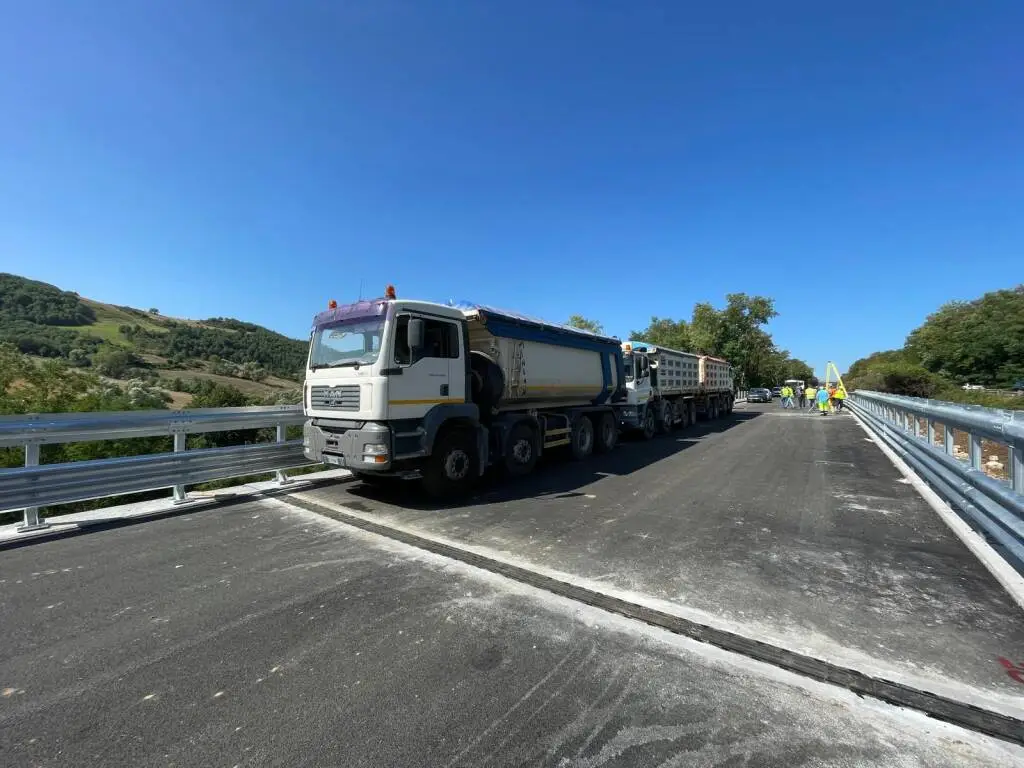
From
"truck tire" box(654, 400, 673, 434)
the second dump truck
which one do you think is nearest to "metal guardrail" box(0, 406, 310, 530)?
the second dump truck

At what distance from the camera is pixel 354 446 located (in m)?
6.53

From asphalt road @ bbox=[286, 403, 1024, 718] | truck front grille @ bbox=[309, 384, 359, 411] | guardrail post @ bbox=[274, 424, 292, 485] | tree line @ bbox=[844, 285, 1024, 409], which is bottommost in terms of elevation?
asphalt road @ bbox=[286, 403, 1024, 718]

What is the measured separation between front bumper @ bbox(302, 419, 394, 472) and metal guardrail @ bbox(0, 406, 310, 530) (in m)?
1.10

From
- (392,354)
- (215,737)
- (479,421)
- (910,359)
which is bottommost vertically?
(215,737)

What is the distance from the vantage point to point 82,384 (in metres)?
15.2

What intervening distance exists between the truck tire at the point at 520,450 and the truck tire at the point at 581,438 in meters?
1.63

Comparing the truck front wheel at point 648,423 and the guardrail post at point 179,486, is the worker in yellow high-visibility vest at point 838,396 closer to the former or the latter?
the truck front wheel at point 648,423

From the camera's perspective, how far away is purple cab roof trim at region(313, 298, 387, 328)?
6867mm

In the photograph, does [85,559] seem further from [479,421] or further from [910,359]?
[910,359]

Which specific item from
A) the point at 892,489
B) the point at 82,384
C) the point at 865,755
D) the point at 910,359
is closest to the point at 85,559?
the point at 865,755

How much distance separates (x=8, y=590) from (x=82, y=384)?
1468 cm

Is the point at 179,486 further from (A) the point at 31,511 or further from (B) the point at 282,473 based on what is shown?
(B) the point at 282,473

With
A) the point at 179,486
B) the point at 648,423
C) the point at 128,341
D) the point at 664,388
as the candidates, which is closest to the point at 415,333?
the point at 179,486

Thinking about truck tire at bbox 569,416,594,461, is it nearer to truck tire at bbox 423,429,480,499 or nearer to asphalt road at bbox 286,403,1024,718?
asphalt road at bbox 286,403,1024,718
